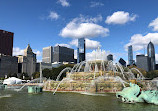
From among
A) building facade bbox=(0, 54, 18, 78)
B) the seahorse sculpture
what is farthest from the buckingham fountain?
building facade bbox=(0, 54, 18, 78)

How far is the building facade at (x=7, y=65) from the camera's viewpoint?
17238cm

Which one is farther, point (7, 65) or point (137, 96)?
point (7, 65)

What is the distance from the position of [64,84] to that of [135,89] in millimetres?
16932

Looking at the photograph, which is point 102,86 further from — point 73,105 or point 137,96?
point 73,105

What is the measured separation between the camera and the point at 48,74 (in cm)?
10281

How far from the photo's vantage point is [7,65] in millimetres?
178750

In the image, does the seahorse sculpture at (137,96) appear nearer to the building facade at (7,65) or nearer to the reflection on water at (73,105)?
the reflection on water at (73,105)

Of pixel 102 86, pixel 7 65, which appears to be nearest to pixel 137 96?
pixel 102 86

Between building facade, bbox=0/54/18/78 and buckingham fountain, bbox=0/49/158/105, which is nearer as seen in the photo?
buckingham fountain, bbox=0/49/158/105

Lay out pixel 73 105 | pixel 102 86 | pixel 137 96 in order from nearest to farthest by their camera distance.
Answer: pixel 73 105, pixel 137 96, pixel 102 86

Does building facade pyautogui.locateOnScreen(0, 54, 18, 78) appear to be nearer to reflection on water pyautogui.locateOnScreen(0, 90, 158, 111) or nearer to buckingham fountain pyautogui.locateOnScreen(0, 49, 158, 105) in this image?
buckingham fountain pyautogui.locateOnScreen(0, 49, 158, 105)

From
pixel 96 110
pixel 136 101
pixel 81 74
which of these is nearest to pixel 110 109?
pixel 96 110

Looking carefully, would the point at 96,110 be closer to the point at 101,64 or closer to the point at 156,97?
the point at 156,97

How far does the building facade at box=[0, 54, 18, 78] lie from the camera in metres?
172
